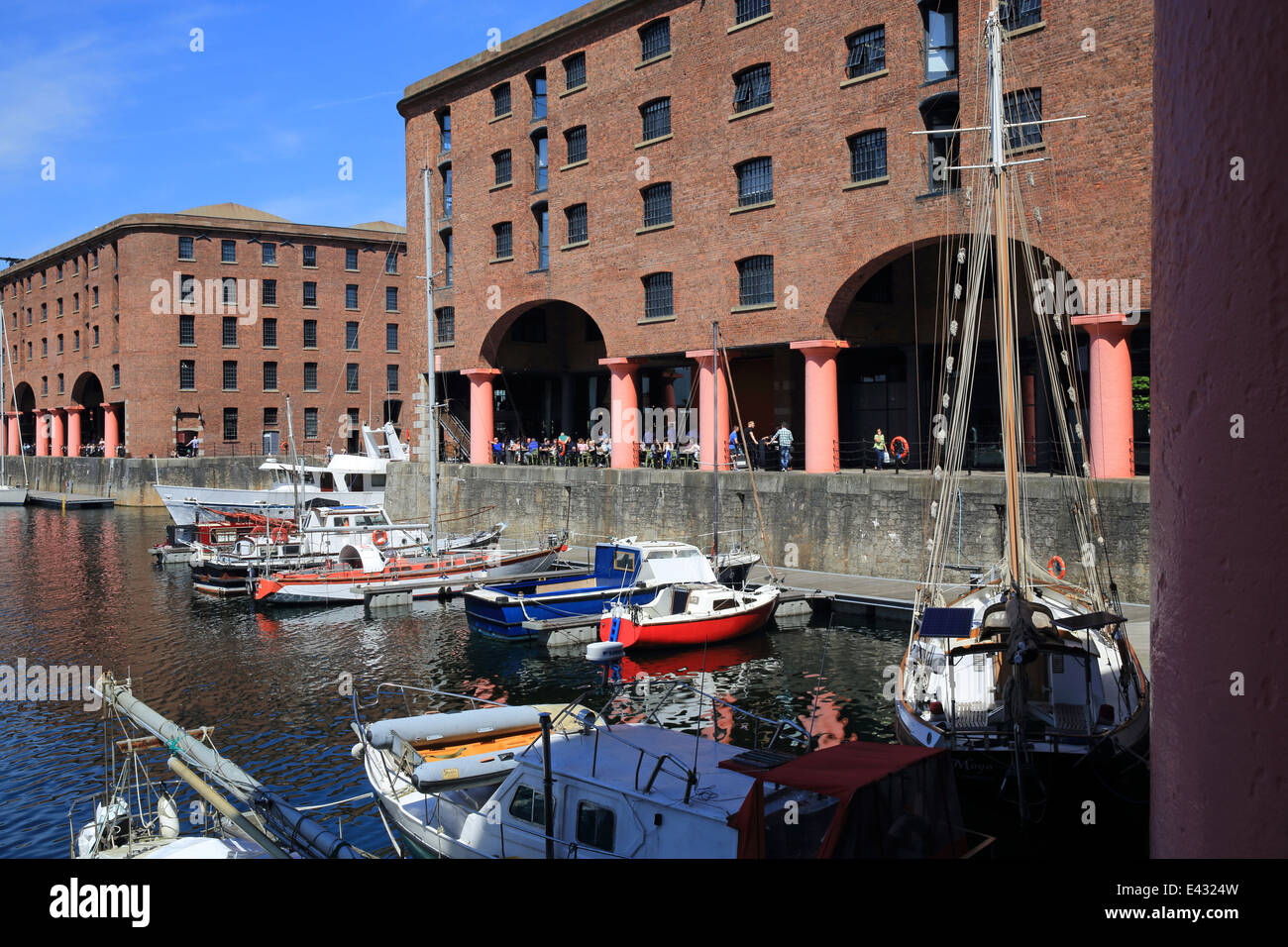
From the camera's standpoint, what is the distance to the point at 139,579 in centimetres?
3781

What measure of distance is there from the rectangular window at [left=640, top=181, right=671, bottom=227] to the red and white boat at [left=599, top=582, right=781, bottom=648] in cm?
1698

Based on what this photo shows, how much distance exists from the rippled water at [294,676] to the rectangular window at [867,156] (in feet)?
45.7

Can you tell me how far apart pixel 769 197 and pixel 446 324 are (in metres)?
18.9

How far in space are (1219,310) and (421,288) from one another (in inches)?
1841

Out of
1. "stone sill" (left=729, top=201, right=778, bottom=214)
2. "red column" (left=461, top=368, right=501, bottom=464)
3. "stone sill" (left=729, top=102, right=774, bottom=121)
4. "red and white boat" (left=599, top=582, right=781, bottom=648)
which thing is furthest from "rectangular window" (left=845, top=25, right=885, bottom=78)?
"red column" (left=461, top=368, right=501, bottom=464)

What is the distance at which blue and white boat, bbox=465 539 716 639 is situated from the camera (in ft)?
87.1

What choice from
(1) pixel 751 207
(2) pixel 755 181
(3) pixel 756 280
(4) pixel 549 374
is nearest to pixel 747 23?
(2) pixel 755 181

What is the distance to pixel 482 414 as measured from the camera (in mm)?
46500

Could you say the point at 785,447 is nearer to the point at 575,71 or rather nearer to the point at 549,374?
the point at 575,71

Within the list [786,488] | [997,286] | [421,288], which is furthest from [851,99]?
[421,288]

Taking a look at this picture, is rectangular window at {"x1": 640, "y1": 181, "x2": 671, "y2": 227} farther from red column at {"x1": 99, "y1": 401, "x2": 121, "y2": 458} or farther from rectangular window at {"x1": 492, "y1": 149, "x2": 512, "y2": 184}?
red column at {"x1": 99, "y1": 401, "x2": 121, "y2": 458}

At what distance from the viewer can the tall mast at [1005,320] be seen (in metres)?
17.3

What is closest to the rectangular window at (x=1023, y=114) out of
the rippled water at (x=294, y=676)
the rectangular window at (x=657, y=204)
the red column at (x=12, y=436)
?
the rippled water at (x=294, y=676)

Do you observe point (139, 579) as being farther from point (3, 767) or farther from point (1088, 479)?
point (1088, 479)
